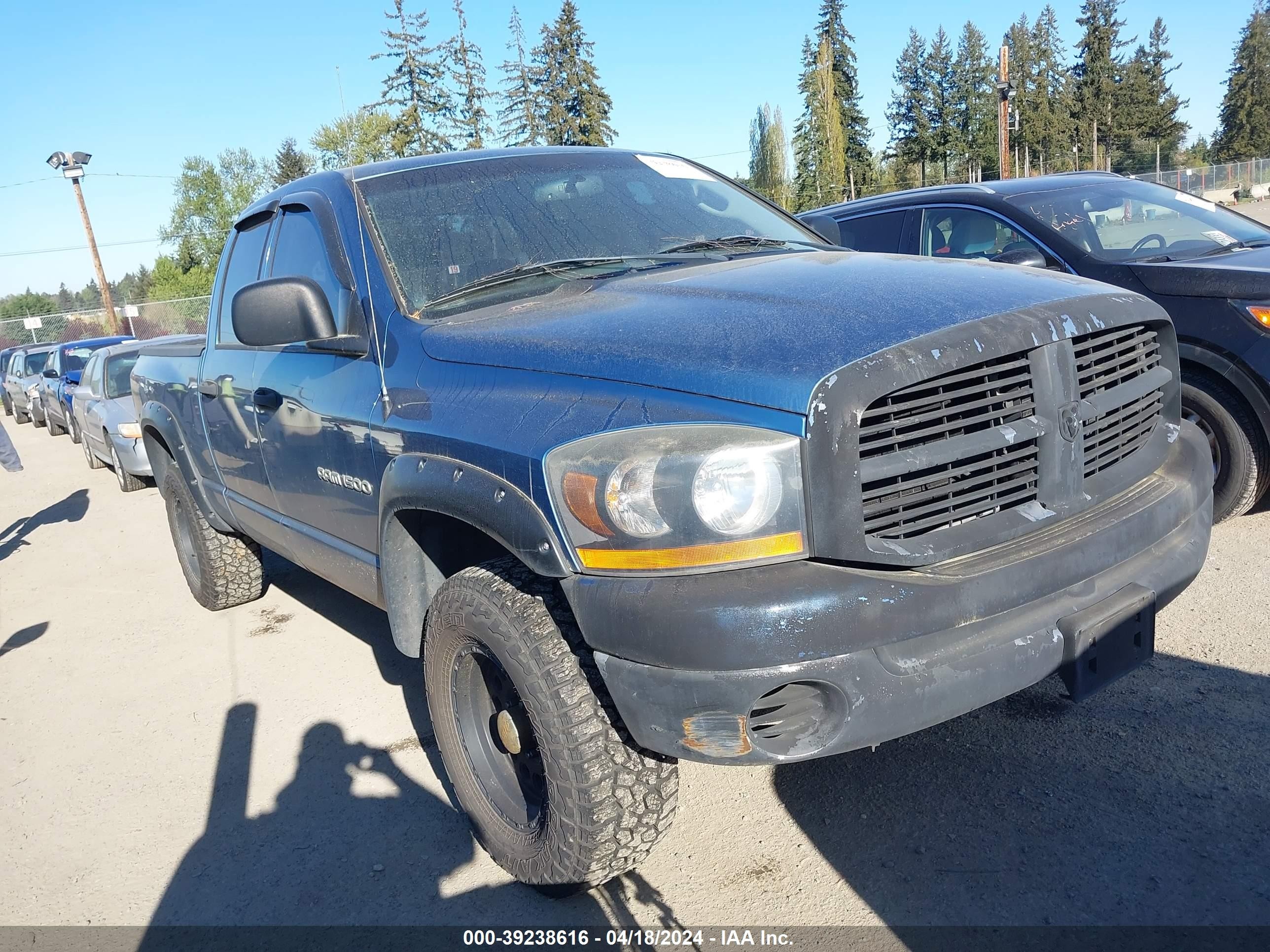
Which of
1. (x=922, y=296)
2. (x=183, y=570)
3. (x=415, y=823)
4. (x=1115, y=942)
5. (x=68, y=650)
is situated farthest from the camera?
(x=183, y=570)

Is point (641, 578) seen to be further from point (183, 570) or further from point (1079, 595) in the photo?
point (183, 570)

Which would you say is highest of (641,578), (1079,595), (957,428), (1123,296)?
(1123,296)

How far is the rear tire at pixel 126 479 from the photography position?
34.5 ft

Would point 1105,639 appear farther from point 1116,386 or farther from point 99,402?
point 99,402

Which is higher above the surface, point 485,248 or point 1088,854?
point 485,248

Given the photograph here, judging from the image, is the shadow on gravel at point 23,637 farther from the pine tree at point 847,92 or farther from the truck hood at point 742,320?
the pine tree at point 847,92

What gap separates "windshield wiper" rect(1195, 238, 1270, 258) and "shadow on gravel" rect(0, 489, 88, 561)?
8958mm

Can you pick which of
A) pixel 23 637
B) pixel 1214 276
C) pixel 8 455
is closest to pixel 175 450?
pixel 23 637

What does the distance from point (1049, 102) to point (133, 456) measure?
78289 mm

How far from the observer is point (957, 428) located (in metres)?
2.16

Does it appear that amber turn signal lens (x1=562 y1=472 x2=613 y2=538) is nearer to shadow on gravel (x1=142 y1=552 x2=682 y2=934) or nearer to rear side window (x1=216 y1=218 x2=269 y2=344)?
shadow on gravel (x1=142 y1=552 x2=682 y2=934)

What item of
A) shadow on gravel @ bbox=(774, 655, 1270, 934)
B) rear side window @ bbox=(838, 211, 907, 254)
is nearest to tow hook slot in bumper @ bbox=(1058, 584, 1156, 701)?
shadow on gravel @ bbox=(774, 655, 1270, 934)

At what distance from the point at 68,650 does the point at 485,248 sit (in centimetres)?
385

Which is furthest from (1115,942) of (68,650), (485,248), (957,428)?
(68,650)
